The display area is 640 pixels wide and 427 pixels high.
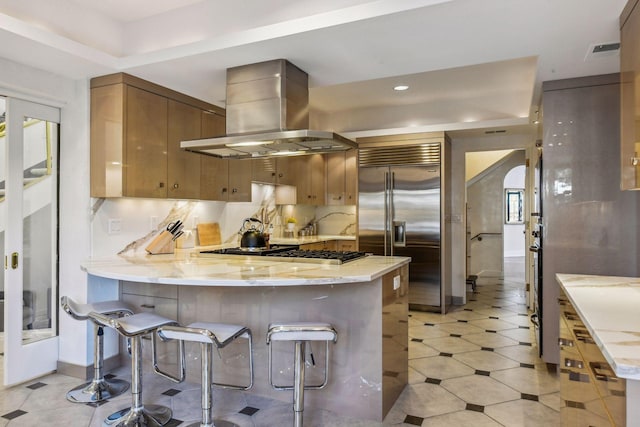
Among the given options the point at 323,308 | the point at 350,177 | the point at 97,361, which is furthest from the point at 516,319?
the point at 97,361

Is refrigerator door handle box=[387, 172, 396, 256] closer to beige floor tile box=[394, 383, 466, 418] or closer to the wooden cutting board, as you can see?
the wooden cutting board

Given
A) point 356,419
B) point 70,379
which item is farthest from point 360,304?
point 70,379

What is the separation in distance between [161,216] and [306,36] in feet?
7.20

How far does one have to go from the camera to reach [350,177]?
6.07 meters

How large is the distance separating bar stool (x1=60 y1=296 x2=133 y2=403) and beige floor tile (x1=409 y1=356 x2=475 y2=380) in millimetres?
2260

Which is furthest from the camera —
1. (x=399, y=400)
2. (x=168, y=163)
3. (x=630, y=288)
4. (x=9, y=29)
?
(x=168, y=163)

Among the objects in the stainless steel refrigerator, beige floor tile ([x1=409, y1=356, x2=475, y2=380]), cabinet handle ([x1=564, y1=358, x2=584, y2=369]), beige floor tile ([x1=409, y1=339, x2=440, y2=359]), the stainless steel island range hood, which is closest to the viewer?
cabinet handle ([x1=564, y1=358, x2=584, y2=369])

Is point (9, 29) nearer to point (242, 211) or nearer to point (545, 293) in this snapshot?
point (242, 211)

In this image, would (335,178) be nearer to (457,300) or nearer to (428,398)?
(457,300)

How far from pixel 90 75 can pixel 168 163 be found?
869 millimetres

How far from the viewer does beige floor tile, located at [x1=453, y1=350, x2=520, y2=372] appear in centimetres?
350

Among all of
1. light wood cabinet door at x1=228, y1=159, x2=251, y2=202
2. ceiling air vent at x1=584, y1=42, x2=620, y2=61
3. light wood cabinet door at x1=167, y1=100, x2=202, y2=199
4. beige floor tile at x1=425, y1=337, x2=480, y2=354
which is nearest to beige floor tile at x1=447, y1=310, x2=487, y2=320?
beige floor tile at x1=425, y1=337, x2=480, y2=354

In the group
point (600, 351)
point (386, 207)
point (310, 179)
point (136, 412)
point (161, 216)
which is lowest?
point (136, 412)

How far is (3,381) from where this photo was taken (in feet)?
10.3
